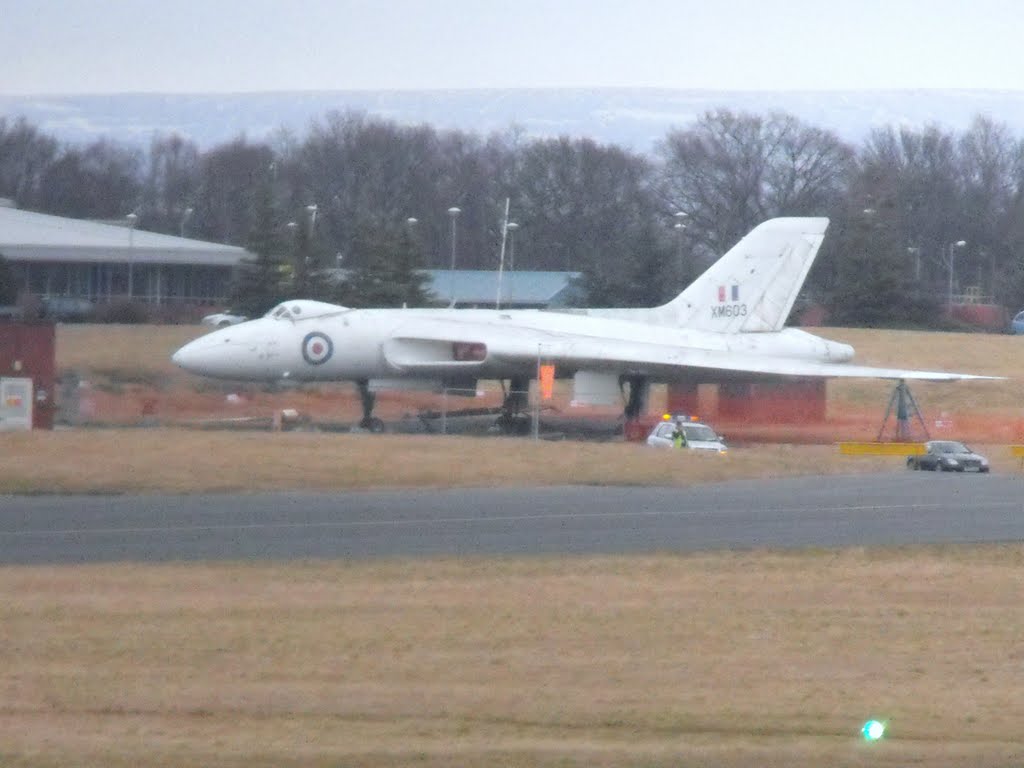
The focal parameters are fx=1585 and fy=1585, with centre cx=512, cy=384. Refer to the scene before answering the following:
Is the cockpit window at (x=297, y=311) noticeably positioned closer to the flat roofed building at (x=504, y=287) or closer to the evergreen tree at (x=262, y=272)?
the evergreen tree at (x=262, y=272)

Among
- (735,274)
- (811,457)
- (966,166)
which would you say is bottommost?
(811,457)

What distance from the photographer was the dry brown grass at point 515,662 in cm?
862

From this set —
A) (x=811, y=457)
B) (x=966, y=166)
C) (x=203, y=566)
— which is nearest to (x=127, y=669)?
(x=203, y=566)

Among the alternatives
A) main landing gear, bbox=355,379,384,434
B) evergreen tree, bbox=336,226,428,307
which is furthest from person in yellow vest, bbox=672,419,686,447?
evergreen tree, bbox=336,226,428,307

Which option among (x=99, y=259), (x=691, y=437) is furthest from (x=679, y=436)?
(x=99, y=259)

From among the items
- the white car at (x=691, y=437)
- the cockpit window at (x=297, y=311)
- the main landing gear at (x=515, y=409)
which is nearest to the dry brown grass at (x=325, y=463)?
the white car at (x=691, y=437)

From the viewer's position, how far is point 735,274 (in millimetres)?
40562

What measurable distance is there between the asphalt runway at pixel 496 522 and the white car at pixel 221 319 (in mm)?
23774

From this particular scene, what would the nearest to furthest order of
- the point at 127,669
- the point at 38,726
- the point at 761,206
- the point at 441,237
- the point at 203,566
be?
the point at 38,726 → the point at 127,669 → the point at 203,566 → the point at 441,237 → the point at 761,206

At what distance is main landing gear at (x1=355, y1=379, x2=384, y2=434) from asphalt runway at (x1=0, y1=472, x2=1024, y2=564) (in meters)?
11.2

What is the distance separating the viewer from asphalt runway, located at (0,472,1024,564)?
17281 millimetres

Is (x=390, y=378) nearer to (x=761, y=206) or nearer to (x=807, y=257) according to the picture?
(x=807, y=257)

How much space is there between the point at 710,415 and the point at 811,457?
33.2 feet

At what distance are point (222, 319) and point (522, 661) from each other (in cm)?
3965
